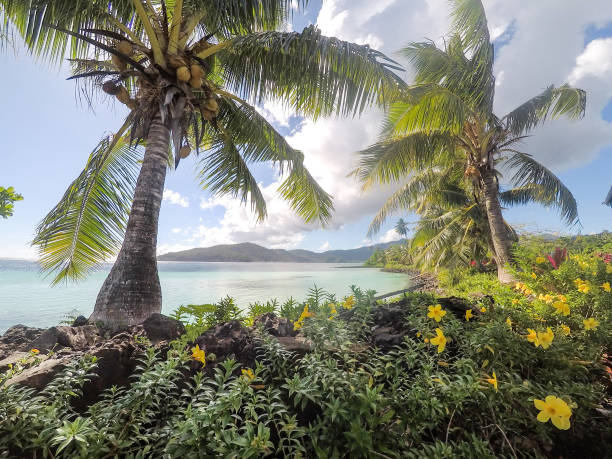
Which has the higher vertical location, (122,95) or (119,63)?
(119,63)

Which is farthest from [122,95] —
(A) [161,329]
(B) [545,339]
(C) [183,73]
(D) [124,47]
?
(B) [545,339]

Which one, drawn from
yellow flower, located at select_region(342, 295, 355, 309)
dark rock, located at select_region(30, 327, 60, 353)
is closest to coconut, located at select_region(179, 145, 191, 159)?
dark rock, located at select_region(30, 327, 60, 353)

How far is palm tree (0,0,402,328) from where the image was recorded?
9.78 feet

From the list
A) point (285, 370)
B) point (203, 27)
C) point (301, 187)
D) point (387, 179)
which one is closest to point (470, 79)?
point (387, 179)

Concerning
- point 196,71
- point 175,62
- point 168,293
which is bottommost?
point 168,293

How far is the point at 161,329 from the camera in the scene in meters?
2.07

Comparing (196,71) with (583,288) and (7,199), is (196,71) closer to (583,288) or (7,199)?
(7,199)

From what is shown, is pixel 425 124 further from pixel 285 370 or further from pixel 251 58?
pixel 285 370

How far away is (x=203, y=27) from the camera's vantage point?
4.15m

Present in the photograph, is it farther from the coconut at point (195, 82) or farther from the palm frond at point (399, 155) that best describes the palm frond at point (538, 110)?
the coconut at point (195, 82)

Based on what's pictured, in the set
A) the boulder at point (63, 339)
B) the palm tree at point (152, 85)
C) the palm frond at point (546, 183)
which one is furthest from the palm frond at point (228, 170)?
the palm frond at point (546, 183)

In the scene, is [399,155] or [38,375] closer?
[38,375]

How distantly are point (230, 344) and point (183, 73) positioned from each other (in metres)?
3.26

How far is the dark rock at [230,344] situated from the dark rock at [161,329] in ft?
1.72
